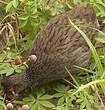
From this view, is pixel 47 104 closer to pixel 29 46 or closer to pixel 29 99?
pixel 29 99

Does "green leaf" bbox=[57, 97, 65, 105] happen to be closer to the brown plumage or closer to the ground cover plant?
the ground cover plant

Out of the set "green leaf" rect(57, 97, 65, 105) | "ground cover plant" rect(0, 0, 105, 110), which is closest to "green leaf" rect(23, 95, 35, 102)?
"ground cover plant" rect(0, 0, 105, 110)

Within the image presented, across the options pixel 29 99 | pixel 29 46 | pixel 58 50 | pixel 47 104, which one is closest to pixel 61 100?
pixel 47 104

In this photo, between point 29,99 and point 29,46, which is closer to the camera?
point 29,99

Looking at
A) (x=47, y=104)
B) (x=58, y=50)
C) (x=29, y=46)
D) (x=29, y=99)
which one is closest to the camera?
(x=47, y=104)

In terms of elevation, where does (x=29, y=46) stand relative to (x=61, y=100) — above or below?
above

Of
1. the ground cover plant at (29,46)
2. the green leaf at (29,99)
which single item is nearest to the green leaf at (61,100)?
the ground cover plant at (29,46)

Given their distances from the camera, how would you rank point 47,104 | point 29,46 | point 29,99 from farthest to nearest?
point 29,46 → point 29,99 → point 47,104
